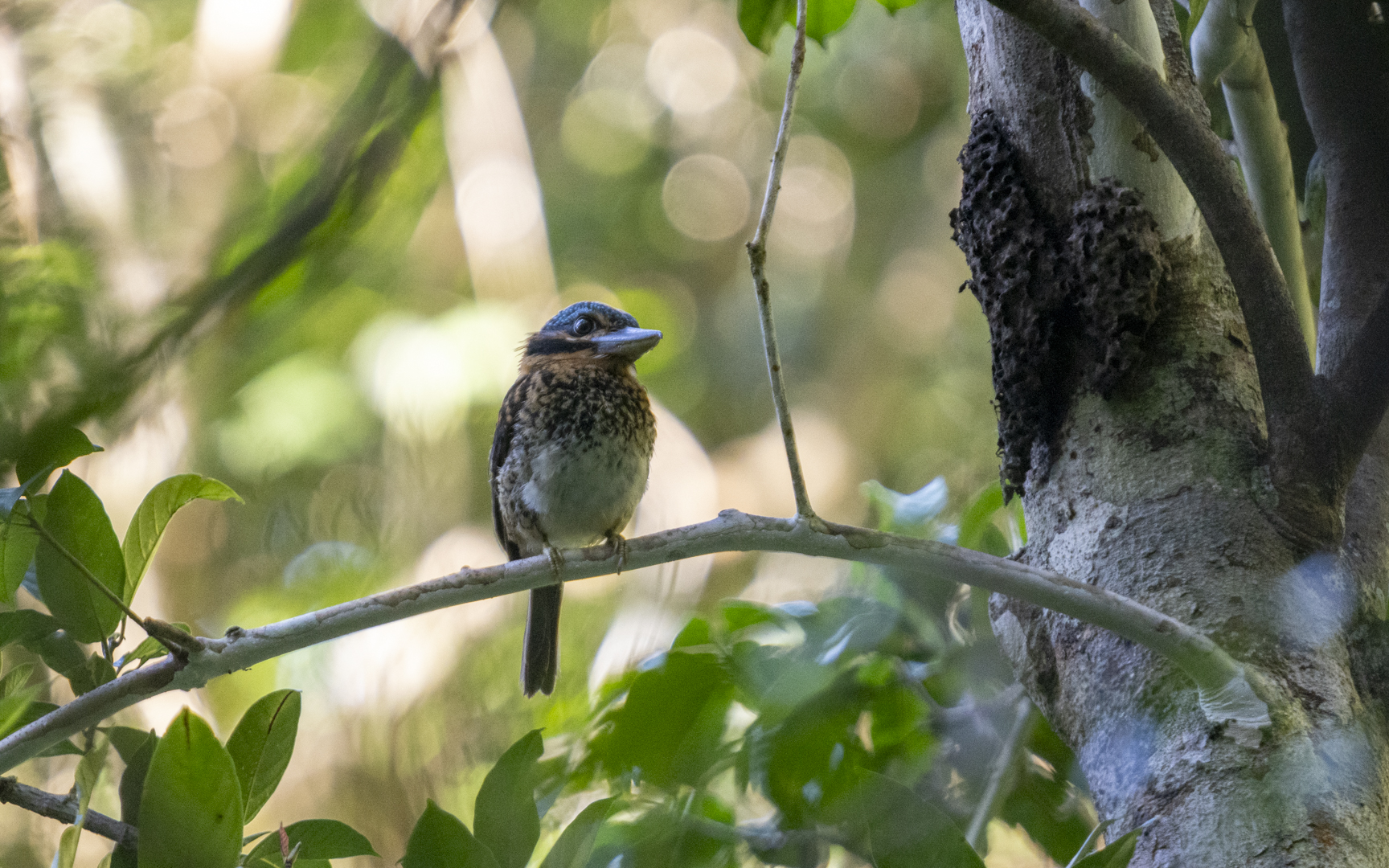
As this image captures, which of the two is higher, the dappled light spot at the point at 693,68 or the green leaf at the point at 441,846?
the dappled light spot at the point at 693,68

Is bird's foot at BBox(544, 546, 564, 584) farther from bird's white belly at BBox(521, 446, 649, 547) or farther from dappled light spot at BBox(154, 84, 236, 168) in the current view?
bird's white belly at BBox(521, 446, 649, 547)

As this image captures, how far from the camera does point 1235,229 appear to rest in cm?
95

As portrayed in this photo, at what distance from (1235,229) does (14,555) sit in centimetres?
116

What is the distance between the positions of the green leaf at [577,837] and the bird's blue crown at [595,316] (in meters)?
1.73

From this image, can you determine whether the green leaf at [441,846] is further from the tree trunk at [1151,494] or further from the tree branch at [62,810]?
the tree trunk at [1151,494]

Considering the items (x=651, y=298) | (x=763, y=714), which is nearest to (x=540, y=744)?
(x=763, y=714)

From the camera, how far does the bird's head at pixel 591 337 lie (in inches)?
93.0

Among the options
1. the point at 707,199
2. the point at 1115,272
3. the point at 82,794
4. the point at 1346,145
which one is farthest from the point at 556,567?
the point at 707,199

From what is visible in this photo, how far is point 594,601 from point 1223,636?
2.36m

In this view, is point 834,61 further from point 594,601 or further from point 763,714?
point 763,714

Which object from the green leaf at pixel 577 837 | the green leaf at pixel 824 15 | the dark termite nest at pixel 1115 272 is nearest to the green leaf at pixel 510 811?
the green leaf at pixel 577 837

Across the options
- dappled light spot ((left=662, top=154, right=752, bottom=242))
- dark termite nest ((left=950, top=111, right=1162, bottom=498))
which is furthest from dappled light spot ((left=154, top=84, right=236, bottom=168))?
dappled light spot ((left=662, top=154, right=752, bottom=242))

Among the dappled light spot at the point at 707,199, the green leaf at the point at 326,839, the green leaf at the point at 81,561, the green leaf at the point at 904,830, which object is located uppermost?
the dappled light spot at the point at 707,199

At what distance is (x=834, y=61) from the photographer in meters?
6.09
